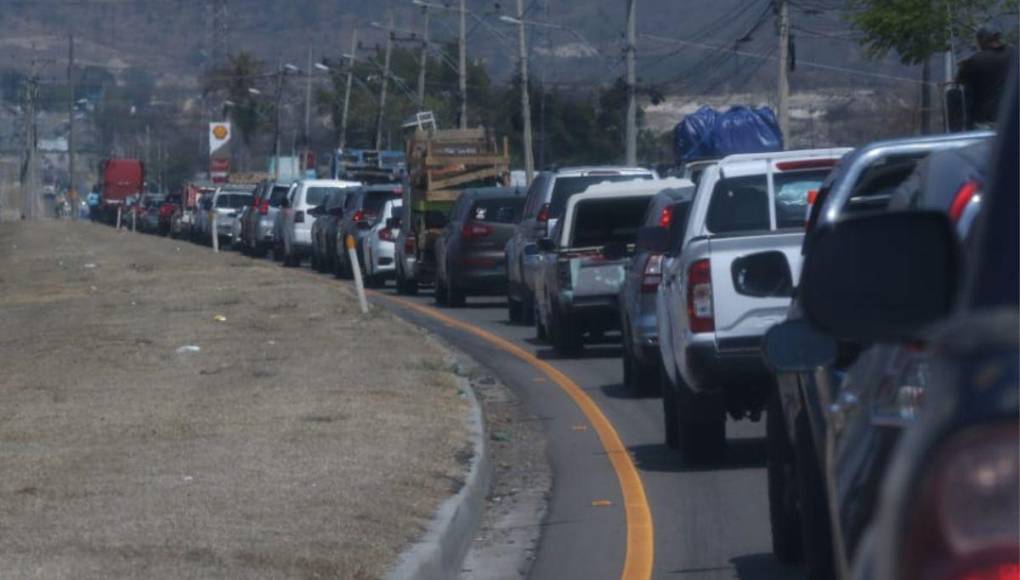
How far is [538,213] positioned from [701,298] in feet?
40.0

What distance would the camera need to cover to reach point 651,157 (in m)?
86.8

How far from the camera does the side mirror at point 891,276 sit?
10.8ft

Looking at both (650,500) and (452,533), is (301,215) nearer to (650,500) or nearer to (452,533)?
(650,500)

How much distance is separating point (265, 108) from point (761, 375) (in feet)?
350

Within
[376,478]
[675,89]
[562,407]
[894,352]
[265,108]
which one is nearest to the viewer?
[894,352]

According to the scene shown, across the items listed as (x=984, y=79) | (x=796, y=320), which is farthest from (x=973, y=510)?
(x=984, y=79)

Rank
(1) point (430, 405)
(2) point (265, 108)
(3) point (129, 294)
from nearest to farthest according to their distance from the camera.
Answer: (1) point (430, 405) → (3) point (129, 294) → (2) point (265, 108)

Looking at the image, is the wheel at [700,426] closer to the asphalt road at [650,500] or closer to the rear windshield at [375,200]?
the asphalt road at [650,500]

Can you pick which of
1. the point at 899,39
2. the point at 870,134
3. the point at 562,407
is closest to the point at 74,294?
the point at 899,39

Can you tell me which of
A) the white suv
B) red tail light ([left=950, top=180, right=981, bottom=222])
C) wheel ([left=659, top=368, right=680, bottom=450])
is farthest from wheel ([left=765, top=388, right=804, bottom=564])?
the white suv

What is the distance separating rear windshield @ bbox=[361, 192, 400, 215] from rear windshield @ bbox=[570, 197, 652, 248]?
15757 millimetres

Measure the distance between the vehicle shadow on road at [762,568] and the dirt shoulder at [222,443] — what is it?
156cm

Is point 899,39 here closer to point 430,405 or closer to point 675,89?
point 430,405

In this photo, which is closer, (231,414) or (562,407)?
(231,414)
